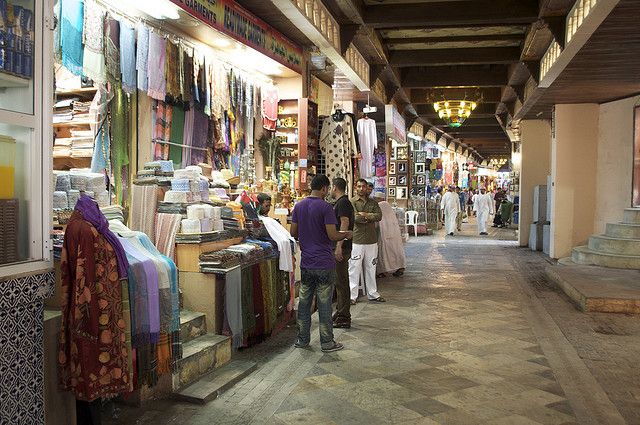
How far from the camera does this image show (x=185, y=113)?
6688 mm

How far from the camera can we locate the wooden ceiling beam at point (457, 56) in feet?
39.4

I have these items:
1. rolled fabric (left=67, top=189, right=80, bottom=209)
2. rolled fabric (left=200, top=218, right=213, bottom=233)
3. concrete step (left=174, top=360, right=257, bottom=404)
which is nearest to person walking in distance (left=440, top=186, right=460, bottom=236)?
rolled fabric (left=200, top=218, right=213, bottom=233)

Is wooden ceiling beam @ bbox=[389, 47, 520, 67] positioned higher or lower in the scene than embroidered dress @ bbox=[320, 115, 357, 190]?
higher

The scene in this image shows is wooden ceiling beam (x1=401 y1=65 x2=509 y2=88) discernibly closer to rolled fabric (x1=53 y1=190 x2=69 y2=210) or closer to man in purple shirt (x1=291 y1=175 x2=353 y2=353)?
man in purple shirt (x1=291 y1=175 x2=353 y2=353)

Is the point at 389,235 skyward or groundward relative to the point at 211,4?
groundward

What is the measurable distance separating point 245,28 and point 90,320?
4769 mm

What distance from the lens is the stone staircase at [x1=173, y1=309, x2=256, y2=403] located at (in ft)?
14.3

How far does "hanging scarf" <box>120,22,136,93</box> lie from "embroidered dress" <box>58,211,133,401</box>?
2.40 metres

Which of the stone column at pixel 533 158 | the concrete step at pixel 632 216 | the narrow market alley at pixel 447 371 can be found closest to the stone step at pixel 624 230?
the concrete step at pixel 632 216

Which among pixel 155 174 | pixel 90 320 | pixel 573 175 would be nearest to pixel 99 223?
pixel 90 320

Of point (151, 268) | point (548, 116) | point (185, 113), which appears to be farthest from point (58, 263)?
point (548, 116)

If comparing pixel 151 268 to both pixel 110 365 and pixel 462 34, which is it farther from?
pixel 462 34

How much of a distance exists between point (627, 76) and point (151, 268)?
8.63 m

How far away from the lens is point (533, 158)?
15852 mm
